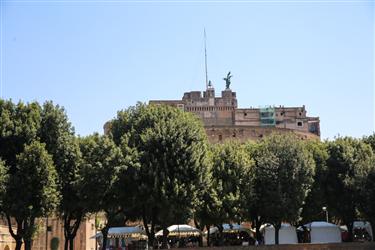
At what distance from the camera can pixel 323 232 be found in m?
48.7

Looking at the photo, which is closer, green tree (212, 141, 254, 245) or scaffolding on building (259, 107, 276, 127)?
green tree (212, 141, 254, 245)

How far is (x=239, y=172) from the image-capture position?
4641 centimetres

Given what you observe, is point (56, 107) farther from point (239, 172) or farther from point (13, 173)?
point (239, 172)

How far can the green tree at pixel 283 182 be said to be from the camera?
151ft

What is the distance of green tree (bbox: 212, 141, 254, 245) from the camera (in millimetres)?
44406

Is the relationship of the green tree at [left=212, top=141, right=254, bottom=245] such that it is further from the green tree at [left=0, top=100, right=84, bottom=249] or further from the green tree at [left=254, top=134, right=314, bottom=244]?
the green tree at [left=0, top=100, right=84, bottom=249]

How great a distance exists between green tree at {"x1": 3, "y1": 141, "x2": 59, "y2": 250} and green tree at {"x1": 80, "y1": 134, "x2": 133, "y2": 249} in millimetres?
3158

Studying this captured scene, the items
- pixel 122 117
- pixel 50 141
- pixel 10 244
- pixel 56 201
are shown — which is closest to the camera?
pixel 56 201

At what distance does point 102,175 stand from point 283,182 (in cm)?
1602

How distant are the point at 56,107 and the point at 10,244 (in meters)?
19.1

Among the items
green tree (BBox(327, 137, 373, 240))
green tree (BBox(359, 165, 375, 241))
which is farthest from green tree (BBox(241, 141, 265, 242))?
green tree (BBox(359, 165, 375, 241))

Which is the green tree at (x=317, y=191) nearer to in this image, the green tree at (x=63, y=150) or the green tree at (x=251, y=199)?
the green tree at (x=251, y=199)

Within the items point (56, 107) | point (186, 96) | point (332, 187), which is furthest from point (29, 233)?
point (186, 96)

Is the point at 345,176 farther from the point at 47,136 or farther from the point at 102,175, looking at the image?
the point at 47,136
